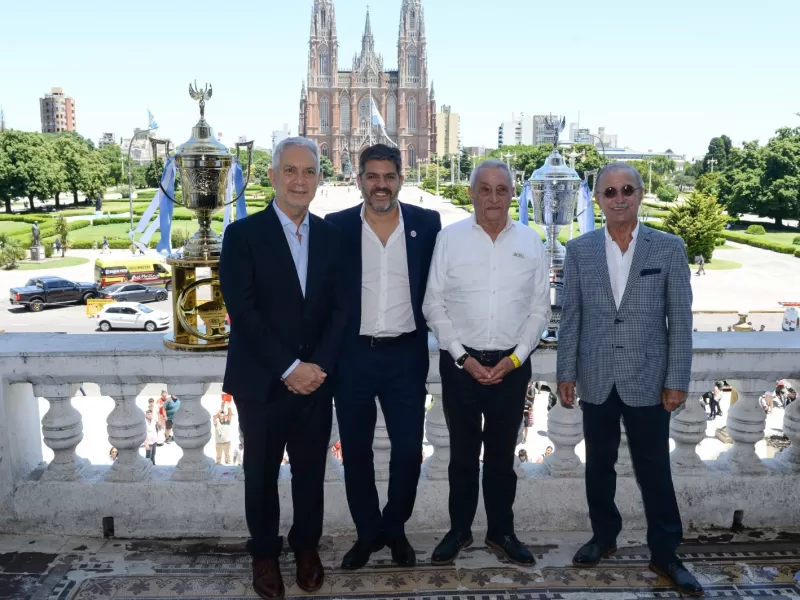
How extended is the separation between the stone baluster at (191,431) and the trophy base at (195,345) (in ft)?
0.51

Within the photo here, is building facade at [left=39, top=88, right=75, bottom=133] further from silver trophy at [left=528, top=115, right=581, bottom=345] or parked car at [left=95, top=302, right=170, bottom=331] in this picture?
silver trophy at [left=528, top=115, right=581, bottom=345]

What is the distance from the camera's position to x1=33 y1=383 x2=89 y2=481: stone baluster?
9.62 feet

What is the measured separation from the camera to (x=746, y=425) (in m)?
3.09

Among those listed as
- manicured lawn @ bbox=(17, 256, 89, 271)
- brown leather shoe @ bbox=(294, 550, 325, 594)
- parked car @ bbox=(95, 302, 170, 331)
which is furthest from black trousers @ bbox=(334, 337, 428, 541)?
manicured lawn @ bbox=(17, 256, 89, 271)

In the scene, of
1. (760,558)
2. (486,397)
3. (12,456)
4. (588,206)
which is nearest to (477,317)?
(486,397)

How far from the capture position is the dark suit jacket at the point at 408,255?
8.78 ft

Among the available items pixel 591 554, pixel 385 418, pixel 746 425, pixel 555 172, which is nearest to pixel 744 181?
pixel 555 172

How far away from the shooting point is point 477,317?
8.93 feet

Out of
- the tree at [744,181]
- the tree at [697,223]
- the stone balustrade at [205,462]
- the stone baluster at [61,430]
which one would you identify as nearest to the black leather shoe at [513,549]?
the stone balustrade at [205,462]

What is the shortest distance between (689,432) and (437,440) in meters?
1.05

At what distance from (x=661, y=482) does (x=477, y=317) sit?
915 mm

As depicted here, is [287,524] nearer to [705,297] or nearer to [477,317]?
[477,317]

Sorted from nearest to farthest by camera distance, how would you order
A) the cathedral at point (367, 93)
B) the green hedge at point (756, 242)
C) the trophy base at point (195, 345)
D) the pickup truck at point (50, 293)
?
the trophy base at point (195, 345) < the pickup truck at point (50, 293) < the green hedge at point (756, 242) < the cathedral at point (367, 93)

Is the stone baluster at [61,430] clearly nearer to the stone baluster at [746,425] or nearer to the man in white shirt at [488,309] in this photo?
the man in white shirt at [488,309]
